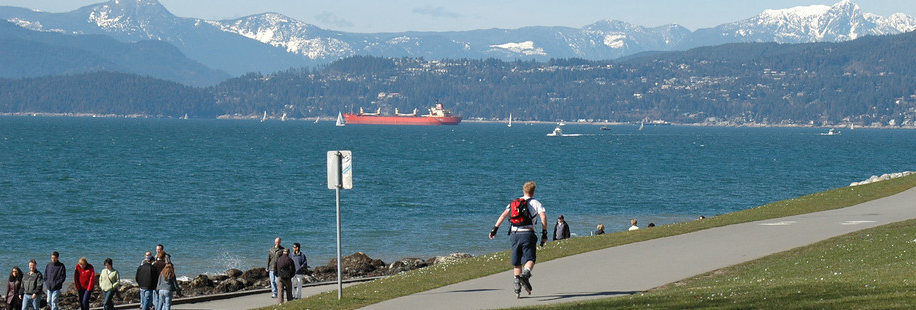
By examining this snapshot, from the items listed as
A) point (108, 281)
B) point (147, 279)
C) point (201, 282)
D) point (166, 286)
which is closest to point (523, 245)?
point (166, 286)

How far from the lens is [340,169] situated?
16422 mm

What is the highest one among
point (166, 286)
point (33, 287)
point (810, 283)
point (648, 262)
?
point (810, 283)

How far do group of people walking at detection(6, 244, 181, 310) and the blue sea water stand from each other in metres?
11.3

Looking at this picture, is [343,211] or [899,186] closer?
[899,186]

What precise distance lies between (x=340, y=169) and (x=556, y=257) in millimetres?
6181

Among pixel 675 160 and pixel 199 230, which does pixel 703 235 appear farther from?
pixel 675 160

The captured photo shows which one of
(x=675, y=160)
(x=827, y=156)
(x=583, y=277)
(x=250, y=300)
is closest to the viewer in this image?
(x=583, y=277)

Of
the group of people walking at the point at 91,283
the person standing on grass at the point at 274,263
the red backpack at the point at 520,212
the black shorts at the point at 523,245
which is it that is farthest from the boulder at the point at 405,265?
the red backpack at the point at 520,212

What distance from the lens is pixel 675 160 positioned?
4031 inches

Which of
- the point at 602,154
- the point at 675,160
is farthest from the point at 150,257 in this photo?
the point at 602,154

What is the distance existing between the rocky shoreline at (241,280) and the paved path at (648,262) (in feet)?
24.9

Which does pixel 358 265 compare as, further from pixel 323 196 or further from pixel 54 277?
pixel 323 196

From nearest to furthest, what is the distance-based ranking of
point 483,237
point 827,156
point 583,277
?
point 583,277
point 483,237
point 827,156

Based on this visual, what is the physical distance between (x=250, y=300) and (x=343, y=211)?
29258mm
